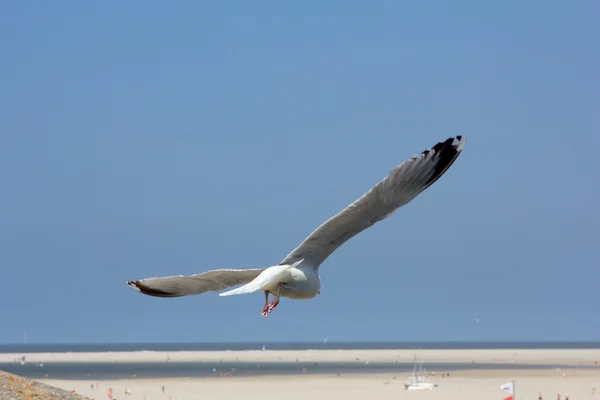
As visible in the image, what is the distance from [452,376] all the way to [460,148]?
2500 inches

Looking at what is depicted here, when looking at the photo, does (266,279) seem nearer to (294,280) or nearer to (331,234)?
(294,280)

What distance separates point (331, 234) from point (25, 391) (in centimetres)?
1034

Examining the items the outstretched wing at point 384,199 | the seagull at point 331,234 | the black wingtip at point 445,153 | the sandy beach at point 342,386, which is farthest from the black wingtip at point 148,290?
the sandy beach at point 342,386

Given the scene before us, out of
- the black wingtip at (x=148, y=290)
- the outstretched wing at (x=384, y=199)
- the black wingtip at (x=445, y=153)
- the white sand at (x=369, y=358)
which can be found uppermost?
the white sand at (x=369, y=358)

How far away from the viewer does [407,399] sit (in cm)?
5159

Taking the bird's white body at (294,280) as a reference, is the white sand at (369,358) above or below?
above

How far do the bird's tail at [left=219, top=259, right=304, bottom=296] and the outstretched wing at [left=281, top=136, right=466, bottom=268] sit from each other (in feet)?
0.94

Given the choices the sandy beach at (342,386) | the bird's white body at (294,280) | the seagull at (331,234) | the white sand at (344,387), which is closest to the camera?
the bird's white body at (294,280)

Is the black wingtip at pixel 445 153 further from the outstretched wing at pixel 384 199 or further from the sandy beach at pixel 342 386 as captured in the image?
the sandy beach at pixel 342 386

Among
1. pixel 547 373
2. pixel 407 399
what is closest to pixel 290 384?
pixel 407 399

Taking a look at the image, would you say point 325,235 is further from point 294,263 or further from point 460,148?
point 460,148

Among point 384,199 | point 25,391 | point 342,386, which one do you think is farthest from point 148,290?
point 342,386

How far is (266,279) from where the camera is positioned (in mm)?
10805

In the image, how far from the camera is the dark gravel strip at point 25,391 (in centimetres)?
1945
